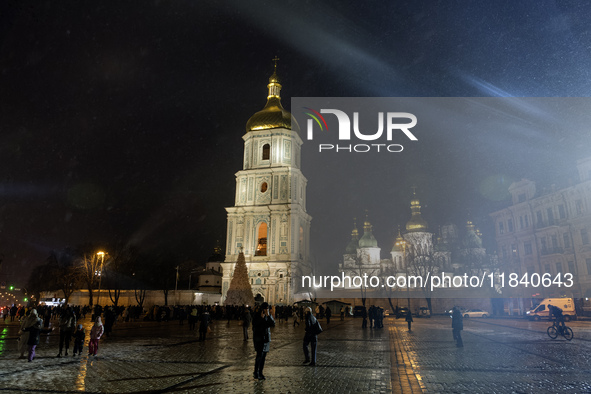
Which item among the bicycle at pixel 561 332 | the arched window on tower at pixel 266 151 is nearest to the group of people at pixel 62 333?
the bicycle at pixel 561 332

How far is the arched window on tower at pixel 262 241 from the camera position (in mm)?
57875

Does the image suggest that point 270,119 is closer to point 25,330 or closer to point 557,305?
point 557,305

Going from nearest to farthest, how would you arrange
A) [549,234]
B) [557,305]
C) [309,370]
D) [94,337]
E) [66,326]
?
[309,370]
[94,337]
[66,326]
[557,305]
[549,234]

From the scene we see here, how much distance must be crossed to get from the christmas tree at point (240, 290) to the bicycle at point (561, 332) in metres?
27.5

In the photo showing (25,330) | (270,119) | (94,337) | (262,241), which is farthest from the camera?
(270,119)

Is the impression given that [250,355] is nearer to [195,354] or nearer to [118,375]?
[195,354]

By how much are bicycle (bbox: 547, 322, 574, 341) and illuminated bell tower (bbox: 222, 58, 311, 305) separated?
123 feet

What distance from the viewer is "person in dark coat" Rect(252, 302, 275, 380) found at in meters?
8.44

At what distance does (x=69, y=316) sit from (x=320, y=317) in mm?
32248

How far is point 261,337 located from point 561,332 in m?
14.5

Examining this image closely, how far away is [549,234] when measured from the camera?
4419cm

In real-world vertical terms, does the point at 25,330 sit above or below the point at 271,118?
below

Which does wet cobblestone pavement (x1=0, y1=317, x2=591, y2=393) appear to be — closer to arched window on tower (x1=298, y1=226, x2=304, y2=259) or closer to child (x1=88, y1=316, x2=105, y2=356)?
child (x1=88, y1=316, x2=105, y2=356)

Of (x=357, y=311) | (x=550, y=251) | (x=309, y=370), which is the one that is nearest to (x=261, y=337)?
(x=309, y=370)
